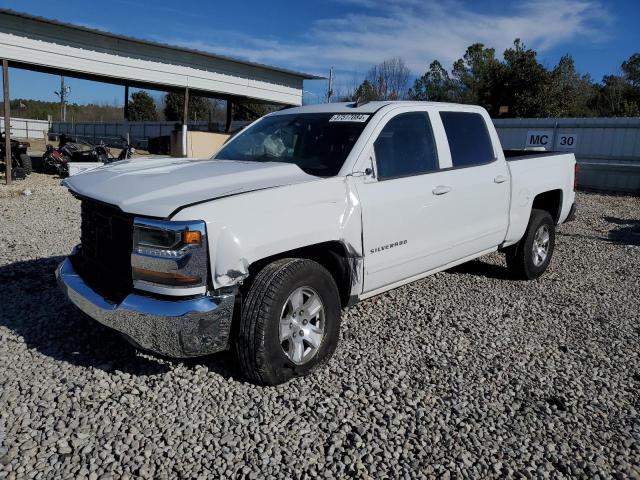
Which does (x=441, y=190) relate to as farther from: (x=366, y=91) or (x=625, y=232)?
(x=366, y=91)

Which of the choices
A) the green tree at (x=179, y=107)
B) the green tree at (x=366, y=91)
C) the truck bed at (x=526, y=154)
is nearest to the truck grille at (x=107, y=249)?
the truck bed at (x=526, y=154)

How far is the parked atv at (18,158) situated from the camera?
1393cm

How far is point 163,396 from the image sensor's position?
317 centimetres

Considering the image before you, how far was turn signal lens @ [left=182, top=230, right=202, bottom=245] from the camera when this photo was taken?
9.04ft

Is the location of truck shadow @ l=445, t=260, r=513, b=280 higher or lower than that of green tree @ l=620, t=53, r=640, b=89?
lower

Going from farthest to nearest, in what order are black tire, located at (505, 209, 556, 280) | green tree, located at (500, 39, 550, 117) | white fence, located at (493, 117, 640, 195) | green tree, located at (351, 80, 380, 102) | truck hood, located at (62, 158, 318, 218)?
1. green tree, located at (500, 39, 550, 117)
2. green tree, located at (351, 80, 380, 102)
3. white fence, located at (493, 117, 640, 195)
4. black tire, located at (505, 209, 556, 280)
5. truck hood, located at (62, 158, 318, 218)

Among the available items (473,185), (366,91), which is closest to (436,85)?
(366,91)

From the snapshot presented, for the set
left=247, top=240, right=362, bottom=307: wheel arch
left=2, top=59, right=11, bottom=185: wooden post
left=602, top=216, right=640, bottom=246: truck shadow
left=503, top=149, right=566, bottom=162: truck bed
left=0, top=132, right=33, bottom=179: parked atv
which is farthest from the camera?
left=0, top=132, right=33, bottom=179: parked atv

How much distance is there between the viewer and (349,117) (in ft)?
13.4

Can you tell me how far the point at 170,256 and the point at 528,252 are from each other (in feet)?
13.6

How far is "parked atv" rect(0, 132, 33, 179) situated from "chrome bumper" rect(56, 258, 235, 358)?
→ 43.1 ft

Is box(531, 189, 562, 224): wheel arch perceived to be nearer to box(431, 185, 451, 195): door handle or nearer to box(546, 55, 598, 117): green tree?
box(431, 185, 451, 195): door handle

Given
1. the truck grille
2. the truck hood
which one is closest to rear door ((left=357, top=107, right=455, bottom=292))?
the truck hood

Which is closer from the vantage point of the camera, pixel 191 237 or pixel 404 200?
pixel 191 237
